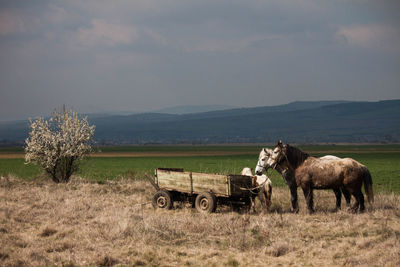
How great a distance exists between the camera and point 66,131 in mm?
23438

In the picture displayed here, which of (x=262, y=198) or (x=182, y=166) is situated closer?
(x=262, y=198)

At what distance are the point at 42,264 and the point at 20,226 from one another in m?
3.93

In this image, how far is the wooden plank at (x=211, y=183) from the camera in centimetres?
1366

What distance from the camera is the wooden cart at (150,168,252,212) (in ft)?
44.9

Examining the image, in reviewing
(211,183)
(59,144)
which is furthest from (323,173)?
(59,144)

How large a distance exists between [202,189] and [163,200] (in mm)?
1689

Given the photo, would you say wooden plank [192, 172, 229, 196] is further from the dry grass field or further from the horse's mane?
the horse's mane

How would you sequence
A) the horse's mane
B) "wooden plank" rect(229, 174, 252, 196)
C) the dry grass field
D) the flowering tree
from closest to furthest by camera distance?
the dry grass field, "wooden plank" rect(229, 174, 252, 196), the horse's mane, the flowering tree

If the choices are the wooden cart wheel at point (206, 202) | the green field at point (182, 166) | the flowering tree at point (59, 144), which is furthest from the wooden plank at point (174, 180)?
the flowering tree at point (59, 144)

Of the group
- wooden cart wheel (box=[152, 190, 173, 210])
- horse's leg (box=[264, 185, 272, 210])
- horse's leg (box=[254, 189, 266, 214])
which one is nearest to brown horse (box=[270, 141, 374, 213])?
horse's leg (box=[264, 185, 272, 210])

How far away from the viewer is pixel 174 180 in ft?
49.3

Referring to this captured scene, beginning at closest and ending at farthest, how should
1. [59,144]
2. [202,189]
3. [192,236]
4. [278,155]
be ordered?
[192,236] < [278,155] < [202,189] < [59,144]

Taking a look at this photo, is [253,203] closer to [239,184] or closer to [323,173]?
[239,184]

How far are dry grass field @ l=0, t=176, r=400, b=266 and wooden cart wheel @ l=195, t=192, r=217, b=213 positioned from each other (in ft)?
1.01
